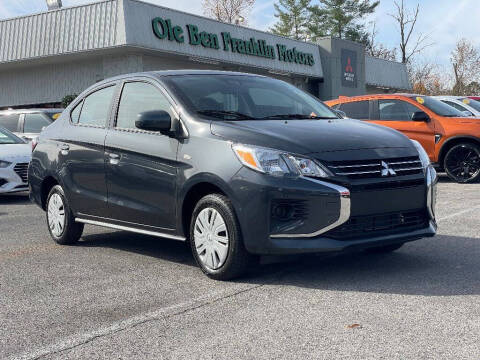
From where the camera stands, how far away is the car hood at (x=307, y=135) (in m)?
5.08

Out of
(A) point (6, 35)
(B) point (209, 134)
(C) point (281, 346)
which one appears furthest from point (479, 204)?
(A) point (6, 35)

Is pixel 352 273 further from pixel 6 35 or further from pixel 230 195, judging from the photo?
pixel 6 35

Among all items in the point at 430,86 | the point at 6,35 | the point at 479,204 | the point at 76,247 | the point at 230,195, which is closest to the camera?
the point at 230,195

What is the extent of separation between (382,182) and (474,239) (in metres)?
2.02

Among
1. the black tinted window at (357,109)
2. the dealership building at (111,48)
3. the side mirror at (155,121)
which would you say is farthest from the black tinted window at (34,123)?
the dealership building at (111,48)

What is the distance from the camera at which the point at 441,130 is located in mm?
12406

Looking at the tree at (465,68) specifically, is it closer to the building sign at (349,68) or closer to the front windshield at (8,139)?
the building sign at (349,68)

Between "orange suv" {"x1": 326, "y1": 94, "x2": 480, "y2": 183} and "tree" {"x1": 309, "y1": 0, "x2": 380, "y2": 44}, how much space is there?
50.5m

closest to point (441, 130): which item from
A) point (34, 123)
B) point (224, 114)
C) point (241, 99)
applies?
point (241, 99)

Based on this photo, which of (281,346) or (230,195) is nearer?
(281,346)

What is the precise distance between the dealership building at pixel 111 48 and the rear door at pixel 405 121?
47.3 ft

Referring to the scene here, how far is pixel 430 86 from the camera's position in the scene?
217 feet

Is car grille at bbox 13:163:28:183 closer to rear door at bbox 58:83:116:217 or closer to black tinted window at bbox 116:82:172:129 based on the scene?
rear door at bbox 58:83:116:217

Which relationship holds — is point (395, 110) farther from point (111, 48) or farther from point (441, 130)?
point (111, 48)
